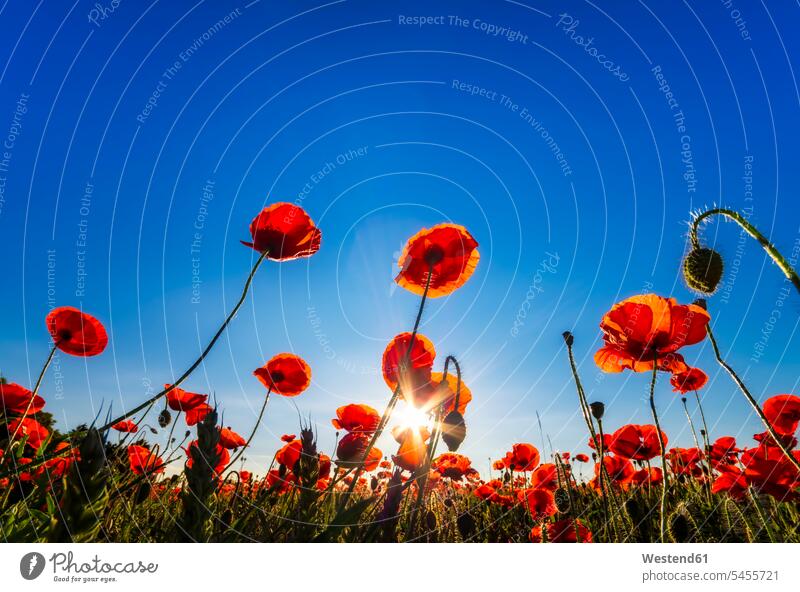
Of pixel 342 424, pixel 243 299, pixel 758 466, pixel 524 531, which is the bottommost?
pixel 524 531

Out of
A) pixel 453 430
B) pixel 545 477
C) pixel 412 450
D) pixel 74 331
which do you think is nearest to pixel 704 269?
pixel 453 430

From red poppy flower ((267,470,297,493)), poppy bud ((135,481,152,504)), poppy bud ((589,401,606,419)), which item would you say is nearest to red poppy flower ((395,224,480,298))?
poppy bud ((589,401,606,419))

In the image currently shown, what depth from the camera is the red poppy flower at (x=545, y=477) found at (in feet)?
11.9

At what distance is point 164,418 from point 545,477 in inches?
123

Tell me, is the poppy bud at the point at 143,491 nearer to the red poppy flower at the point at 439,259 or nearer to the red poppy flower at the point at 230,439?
the red poppy flower at the point at 230,439

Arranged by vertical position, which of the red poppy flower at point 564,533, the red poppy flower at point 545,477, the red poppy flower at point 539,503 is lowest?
the red poppy flower at point 564,533

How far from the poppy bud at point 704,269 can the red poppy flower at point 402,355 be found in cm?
116

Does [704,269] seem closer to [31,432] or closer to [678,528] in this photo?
[678,528]

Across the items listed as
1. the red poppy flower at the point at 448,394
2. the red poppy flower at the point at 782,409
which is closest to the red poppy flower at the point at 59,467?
the red poppy flower at the point at 448,394

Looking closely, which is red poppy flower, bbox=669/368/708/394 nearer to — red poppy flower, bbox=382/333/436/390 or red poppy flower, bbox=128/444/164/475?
red poppy flower, bbox=382/333/436/390
